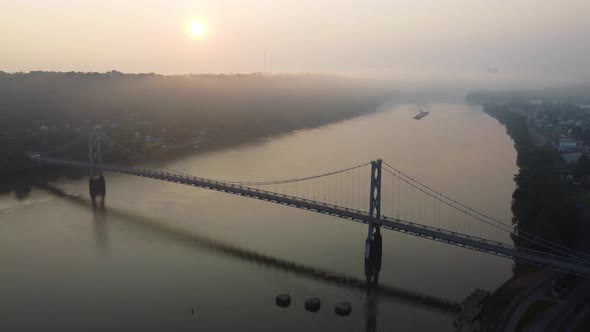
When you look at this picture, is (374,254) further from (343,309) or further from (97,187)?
(97,187)

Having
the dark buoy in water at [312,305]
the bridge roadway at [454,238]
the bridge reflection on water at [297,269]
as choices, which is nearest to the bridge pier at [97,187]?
the bridge reflection on water at [297,269]

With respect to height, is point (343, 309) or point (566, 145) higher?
point (566, 145)

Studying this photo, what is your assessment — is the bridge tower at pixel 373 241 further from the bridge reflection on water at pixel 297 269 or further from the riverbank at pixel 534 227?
the riverbank at pixel 534 227

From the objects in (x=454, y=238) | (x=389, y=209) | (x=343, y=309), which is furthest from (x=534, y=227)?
(x=343, y=309)

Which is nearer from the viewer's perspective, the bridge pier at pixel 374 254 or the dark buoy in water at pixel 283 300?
the dark buoy in water at pixel 283 300

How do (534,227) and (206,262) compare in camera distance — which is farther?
(206,262)

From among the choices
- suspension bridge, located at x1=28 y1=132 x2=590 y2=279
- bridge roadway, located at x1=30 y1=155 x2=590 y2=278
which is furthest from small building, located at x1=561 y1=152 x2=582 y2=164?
bridge roadway, located at x1=30 y1=155 x2=590 y2=278

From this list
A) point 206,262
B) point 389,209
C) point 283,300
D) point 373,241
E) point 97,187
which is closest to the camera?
point 283,300
